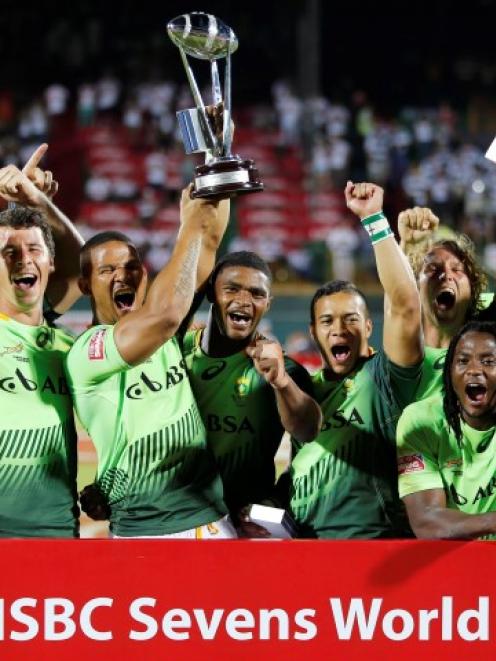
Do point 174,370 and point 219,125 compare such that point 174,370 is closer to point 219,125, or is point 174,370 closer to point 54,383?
point 54,383

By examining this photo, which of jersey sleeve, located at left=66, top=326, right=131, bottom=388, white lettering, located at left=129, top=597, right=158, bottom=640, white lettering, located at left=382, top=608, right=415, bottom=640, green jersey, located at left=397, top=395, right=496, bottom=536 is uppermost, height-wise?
jersey sleeve, located at left=66, top=326, right=131, bottom=388

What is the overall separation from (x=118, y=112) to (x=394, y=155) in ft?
16.9

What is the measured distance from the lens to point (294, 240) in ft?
61.9

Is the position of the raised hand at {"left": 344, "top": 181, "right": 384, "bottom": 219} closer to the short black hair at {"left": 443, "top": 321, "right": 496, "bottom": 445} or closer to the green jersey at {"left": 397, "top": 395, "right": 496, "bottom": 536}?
the short black hair at {"left": 443, "top": 321, "right": 496, "bottom": 445}

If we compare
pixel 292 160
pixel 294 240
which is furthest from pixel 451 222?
pixel 292 160

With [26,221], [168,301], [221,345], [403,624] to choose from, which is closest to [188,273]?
[168,301]

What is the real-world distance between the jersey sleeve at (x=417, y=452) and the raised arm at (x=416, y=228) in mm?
894

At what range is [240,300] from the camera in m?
4.54

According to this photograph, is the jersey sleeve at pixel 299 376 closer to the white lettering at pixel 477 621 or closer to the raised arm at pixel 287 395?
the raised arm at pixel 287 395

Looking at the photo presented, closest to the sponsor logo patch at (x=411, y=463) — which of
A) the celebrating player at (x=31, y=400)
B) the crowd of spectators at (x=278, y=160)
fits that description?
the celebrating player at (x=31, y=400)

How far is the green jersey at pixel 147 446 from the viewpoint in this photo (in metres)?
4.32

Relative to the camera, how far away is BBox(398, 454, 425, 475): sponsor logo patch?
13.8 feet

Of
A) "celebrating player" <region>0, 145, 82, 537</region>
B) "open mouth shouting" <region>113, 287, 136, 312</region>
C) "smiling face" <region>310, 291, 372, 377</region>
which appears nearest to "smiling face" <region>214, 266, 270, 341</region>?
"smiling face" <region>310, 291, 372, 377</region>

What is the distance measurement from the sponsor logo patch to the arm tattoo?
0.97 metres
